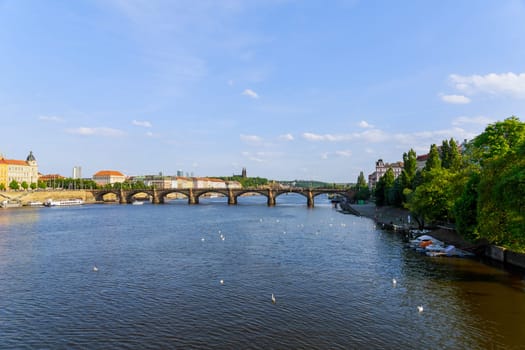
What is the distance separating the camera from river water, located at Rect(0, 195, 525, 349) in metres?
25.0

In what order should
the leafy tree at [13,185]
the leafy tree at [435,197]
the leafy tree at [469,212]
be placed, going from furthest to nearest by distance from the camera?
the leafy tree at [13,185] < the leafy tree at [435,197] < the leafy tree at [469,212]

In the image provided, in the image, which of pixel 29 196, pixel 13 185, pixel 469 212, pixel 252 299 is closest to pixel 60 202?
pixel 29 196

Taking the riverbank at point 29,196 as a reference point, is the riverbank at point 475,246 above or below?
below

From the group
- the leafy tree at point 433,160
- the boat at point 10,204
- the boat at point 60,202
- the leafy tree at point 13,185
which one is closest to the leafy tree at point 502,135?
the leafy tree at point 433,160

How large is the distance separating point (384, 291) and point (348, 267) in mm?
10299

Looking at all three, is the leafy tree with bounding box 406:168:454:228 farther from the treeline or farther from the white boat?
the white boat

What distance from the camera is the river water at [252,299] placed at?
983 inches

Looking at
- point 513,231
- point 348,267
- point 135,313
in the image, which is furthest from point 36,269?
point 513,231

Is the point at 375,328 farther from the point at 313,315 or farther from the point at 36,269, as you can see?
the point at 36,269

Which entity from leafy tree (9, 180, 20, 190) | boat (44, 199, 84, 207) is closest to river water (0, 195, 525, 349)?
boat (44, 199, 84, 207)

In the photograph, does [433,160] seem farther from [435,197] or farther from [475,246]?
[475,246]

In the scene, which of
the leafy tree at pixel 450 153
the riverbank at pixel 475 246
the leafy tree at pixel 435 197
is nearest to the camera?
the riverbank at pixel 475 246

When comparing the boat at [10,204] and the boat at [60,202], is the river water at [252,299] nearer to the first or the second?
the boat at [10,204]

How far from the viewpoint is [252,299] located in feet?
107
